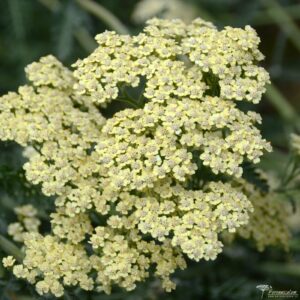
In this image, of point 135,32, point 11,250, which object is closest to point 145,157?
point 11,250

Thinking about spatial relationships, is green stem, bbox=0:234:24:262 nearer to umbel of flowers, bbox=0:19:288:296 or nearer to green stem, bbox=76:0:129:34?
umbel of flowers, bbox=0:19:288:296

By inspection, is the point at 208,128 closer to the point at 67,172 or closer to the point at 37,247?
the point at 67,172

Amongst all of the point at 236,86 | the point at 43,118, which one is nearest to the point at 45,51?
the point at 43,118

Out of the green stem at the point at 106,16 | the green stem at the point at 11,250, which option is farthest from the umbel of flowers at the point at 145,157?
the green stem at the point at 106,16

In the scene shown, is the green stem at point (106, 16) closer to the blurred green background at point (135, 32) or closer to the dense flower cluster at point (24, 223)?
the blurred green background at point (135, 32)

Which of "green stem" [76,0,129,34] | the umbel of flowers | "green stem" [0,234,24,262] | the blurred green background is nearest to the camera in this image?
the umbel of flowers

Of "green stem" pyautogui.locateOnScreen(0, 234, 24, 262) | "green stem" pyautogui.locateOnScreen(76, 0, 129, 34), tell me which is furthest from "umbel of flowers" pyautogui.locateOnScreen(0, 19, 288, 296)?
"green stem" pyautogui.locateOnScreen(76, 0, 129, 34)

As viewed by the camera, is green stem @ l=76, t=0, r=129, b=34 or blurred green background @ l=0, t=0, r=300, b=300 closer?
blurred green background @ l=0, t=0, r=300, b=300
